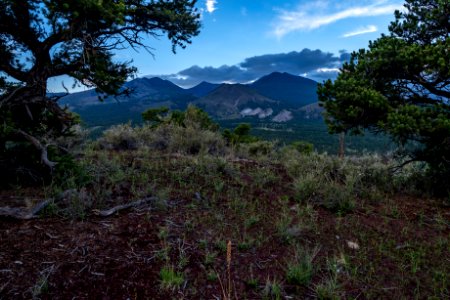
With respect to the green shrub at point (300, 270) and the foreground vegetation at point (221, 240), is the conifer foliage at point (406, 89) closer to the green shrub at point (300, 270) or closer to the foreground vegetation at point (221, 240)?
the foreground vegetation at point (221, 240)

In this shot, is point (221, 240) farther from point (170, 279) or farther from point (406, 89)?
point (406, 89)

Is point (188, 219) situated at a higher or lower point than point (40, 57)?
lower

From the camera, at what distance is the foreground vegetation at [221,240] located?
3.85 meters

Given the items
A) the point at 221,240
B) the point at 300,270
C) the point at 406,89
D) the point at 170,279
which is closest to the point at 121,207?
the point at 221,240

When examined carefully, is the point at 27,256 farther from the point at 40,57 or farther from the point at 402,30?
the point at 402,30

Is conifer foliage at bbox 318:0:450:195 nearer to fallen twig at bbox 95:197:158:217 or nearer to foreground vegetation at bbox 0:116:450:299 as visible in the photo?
foreground vegetation at bbox 0:116:450:299

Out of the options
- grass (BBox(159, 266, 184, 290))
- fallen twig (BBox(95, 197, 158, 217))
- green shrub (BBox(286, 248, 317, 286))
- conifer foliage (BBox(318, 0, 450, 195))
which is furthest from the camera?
conifer foliage (BBox(318, 0, 450, 195))

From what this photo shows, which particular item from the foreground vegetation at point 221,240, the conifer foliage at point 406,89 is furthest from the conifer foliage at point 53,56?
the conifer foliage at point 406,89

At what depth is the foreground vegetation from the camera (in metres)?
3.85

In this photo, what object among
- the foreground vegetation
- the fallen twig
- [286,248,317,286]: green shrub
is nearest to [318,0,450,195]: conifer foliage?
the foreground vegetation

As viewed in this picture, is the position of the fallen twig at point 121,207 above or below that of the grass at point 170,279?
above

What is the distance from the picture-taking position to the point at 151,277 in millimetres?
3938

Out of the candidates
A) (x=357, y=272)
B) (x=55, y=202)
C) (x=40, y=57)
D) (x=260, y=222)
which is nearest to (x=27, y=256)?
(x=55, y=202)

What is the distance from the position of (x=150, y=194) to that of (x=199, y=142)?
276 inches
